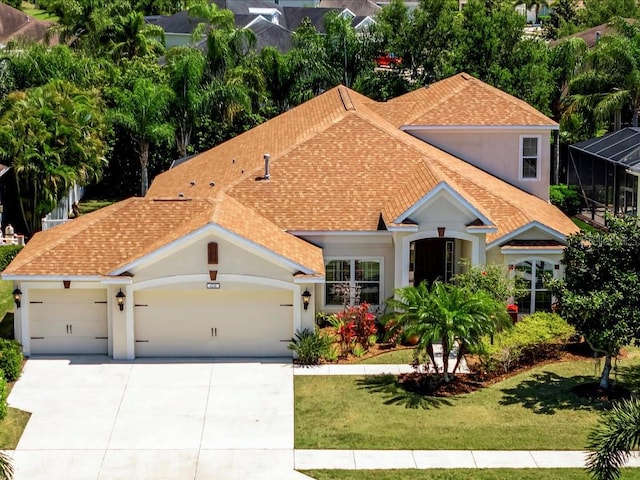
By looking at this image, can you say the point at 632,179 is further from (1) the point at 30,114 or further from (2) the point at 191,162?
(1) the point at 30,114

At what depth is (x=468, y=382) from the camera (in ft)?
90.0

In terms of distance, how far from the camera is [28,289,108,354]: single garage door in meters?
29.3

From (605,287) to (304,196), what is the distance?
1007 centimetres

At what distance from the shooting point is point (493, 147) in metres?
37.1

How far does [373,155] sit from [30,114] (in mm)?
15409

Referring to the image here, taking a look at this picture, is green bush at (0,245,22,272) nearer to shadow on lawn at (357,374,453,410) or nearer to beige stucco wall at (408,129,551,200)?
beige stucco wall at (408,129,551,200)

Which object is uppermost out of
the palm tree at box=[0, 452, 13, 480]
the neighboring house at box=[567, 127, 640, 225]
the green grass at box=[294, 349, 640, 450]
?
the neighboring house at box=[567, 127, 640, 225]

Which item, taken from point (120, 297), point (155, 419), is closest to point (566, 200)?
point (120, 297)

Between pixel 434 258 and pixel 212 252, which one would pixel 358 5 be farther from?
pixel 212 252

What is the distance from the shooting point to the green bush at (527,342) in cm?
2805

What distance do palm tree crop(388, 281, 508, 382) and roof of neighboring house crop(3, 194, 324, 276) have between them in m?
3.44

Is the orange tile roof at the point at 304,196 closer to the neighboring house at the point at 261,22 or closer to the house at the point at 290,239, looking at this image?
the house at the point at 290,239

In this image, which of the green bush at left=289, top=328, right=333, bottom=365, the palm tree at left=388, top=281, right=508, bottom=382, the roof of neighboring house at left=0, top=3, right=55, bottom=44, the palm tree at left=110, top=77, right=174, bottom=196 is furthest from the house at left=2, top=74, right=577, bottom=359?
the roof of neighboring house at left=0, top=3, right=55, bottom=44

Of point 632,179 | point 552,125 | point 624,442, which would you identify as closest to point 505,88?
point 632,179
